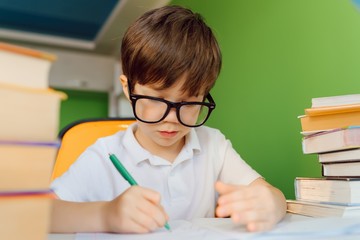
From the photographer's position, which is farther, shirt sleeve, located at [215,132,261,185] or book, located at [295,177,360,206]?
shirt sleeve, located at [215,132,261,185]

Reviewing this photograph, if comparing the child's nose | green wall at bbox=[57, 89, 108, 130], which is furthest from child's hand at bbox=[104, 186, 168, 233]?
green wall at bbox=[57, 89, 108, 130]

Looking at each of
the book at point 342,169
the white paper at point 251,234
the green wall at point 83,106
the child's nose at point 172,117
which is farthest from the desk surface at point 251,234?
the green wall at point 83,106

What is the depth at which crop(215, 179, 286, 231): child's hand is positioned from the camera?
1.51 ft

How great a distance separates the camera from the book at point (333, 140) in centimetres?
62

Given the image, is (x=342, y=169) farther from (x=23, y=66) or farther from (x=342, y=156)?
(x=23, y=66)

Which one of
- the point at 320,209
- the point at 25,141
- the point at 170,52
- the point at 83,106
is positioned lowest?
the point at 320,209

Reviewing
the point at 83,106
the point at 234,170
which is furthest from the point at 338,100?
the point at 83,106

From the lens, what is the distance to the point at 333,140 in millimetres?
663

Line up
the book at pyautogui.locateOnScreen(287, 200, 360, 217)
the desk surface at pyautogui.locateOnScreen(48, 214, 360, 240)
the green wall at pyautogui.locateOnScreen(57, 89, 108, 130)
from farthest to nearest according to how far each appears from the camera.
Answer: the green wall at pyautogui.locateOnScreen(57, 89, 108, 130) → the book at pyautogui.locateOnScreen(287, 200, 360, 217) → the desk surface at pyautogui.locateOnScreen(48, 214, 360, 240)

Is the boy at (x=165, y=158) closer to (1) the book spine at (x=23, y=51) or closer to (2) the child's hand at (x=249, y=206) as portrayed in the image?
(2) the child's hand at (x=249, y=206)

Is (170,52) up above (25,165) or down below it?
above

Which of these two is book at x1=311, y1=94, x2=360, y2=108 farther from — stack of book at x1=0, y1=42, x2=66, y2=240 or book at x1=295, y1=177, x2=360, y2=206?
stack of book at x1=0, y1=42, x2=66, y2=240

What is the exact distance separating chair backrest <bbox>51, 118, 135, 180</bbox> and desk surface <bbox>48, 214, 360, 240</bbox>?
0.51 meters

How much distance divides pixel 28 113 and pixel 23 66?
0.13ft
